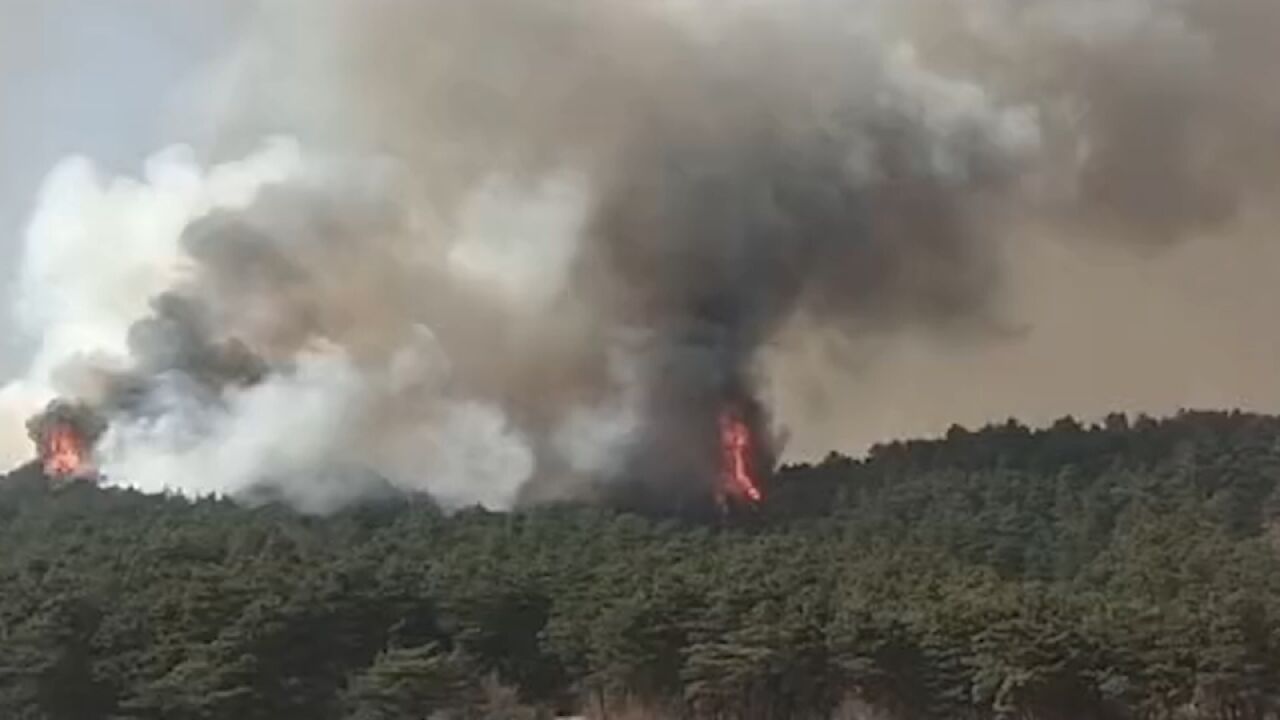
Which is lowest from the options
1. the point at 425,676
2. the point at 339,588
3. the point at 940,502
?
the point at 425,676

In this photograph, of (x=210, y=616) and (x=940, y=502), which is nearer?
(x=210, y=616)

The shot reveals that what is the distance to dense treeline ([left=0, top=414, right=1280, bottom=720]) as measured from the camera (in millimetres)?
33125

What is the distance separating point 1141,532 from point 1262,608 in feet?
62.4

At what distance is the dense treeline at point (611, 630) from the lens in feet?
109

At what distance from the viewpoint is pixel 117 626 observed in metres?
33.9

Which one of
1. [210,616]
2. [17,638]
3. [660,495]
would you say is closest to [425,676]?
[210,616]

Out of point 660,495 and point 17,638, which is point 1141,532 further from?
point 17,638

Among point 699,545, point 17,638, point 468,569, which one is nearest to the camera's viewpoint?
point 17,638

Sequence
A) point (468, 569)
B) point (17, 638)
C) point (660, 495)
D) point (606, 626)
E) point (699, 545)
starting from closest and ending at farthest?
point (17, 638) → point (606, 626) → point (468, 569) → point (699, 545) → point (660, 495)

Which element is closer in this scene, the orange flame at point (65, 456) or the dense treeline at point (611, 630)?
the dense treeline at point (611, 630)

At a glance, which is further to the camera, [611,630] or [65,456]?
[65,456]

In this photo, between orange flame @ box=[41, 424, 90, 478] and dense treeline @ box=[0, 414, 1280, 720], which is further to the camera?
orange flame @ box=[41, 424, 90, 478]

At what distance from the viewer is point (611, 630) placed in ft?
121

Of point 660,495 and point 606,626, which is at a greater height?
point 660,495
